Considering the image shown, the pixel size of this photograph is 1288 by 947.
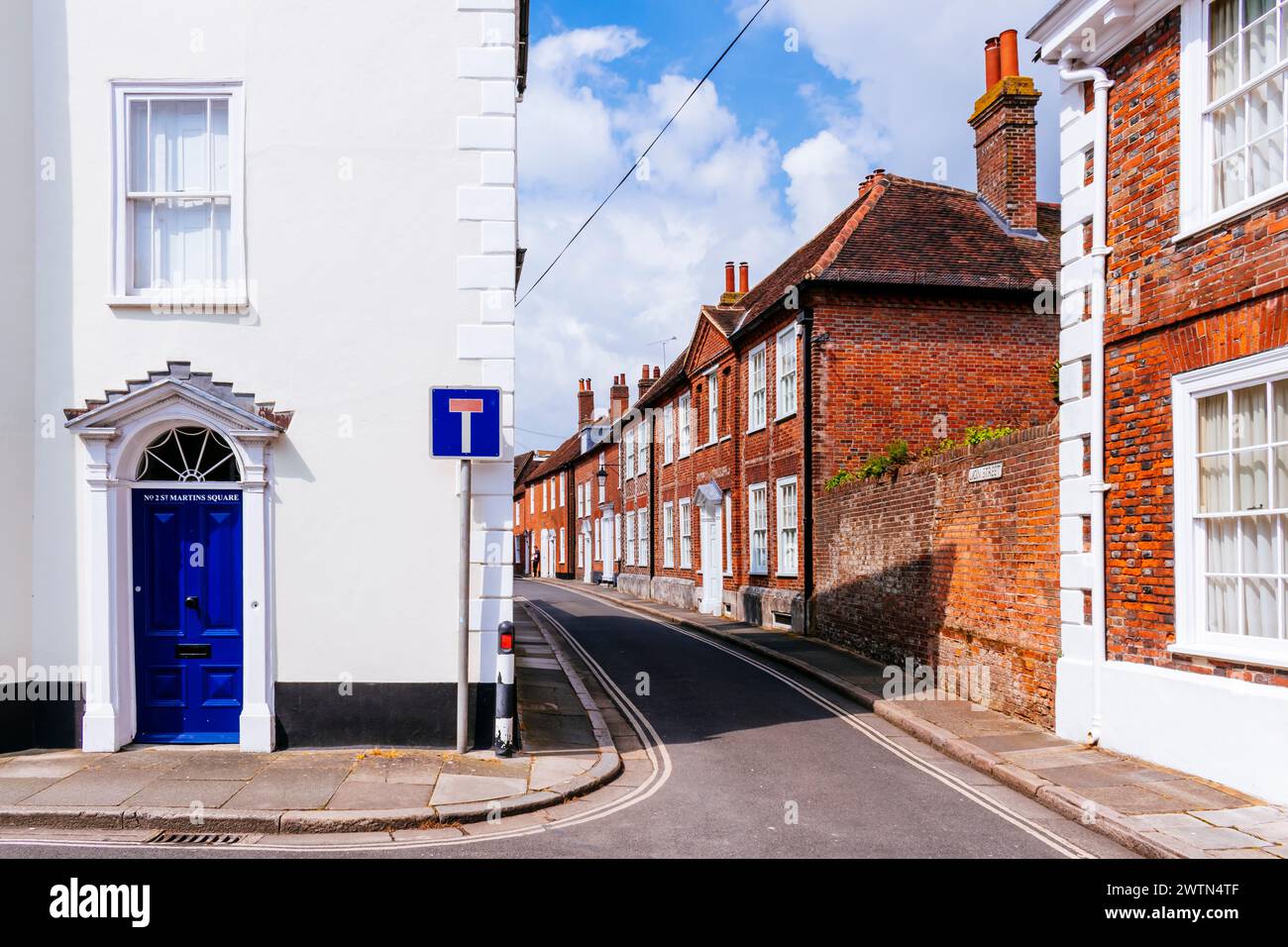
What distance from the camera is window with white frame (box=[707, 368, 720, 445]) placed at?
26625mm

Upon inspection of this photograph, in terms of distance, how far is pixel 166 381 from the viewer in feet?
28.9

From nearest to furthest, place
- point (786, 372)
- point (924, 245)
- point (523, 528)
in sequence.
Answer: point (924, 245), point (786, 372), point (523, 528)

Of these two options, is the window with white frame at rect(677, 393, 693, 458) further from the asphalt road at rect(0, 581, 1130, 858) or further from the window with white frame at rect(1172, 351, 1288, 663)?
the window with white frame at rect(1172, 351, 1288, 663)

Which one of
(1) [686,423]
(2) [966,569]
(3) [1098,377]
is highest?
(1) [686,423]

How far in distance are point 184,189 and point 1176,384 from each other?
8.86 metres

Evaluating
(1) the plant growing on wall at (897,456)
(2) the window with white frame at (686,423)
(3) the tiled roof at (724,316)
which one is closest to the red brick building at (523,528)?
(2) the window with white frame at (686,423)

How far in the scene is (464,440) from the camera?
8844mm

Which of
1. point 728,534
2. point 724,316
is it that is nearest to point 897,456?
point 728,534

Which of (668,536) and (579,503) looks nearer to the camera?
(668,536)

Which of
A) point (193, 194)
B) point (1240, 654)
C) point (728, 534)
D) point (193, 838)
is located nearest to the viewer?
point (193, 838)

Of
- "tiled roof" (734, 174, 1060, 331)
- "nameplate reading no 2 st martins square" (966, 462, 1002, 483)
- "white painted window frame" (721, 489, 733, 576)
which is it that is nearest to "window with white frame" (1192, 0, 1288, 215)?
"nameplate reading no 2 st martins square" (966, 462, 1002, 483)

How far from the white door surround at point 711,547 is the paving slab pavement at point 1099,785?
41.6ft

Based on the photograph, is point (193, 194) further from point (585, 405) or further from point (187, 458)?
point (585, 405)

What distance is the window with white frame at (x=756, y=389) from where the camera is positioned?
22842 mm
